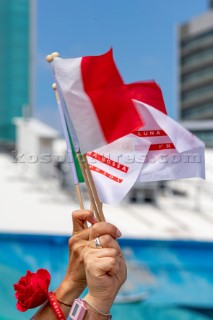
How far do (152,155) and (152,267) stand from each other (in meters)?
3.13

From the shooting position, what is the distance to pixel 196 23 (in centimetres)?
6725

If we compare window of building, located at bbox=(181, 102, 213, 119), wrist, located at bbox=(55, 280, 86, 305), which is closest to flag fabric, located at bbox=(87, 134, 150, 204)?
wrist, located at bbox=(55, 280, 86, 305)

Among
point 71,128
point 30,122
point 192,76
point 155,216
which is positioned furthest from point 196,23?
point 71,128

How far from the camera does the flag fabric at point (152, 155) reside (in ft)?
4.95

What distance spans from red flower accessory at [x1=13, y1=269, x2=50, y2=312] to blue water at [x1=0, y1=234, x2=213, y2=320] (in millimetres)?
2808

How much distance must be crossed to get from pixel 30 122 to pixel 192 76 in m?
57.9

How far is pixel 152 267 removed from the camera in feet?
14.9

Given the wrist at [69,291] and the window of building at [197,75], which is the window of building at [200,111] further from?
the wrist at [69,291]

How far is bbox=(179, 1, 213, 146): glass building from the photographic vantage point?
66250 millimetres

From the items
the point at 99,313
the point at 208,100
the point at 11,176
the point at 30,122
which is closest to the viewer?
the point at 99,313

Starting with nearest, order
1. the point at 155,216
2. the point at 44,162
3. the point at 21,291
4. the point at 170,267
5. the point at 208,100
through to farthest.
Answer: the point at 21,291
the point at 170,267
the point at 155,216
the point at 44,162
the point at 208,100

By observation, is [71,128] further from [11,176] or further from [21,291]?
[11,176]

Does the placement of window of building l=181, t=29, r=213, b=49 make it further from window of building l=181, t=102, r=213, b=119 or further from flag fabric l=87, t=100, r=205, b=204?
flag fabric l=87, t=100, r=205, b=204

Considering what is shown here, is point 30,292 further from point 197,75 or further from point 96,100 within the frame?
point 197,75
